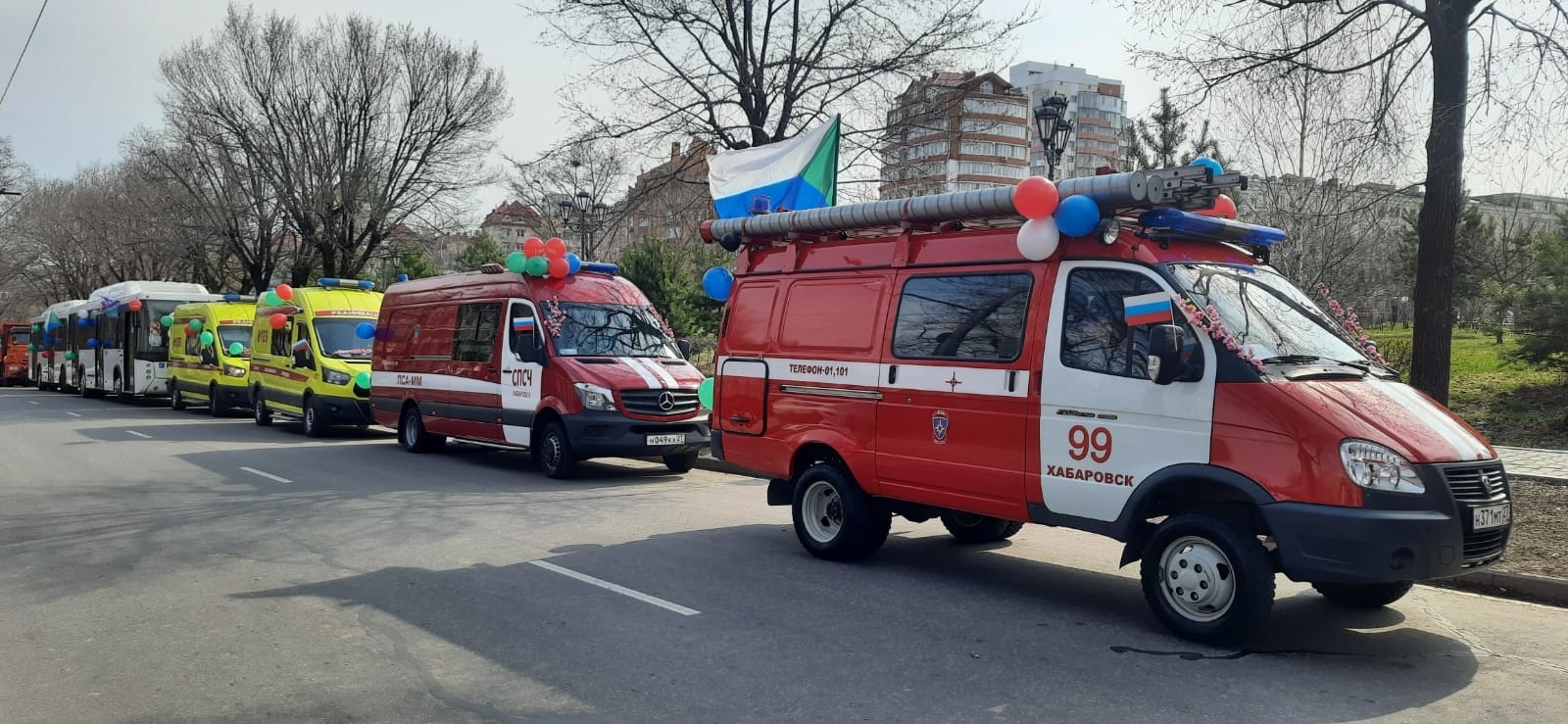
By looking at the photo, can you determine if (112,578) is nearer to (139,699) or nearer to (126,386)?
(139,699)

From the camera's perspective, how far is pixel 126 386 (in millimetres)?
29234

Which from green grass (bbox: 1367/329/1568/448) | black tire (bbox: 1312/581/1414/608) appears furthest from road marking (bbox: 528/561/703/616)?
green grass (bbox: 1367/329/1568/448)

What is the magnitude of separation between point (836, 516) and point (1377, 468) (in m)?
3.88

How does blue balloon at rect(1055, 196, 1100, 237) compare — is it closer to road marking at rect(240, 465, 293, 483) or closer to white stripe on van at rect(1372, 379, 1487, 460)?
white stripe on van at rect(1372, 379, 1487, 460)

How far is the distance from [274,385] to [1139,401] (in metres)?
18.5

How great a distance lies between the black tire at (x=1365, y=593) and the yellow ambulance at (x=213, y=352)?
2095cm

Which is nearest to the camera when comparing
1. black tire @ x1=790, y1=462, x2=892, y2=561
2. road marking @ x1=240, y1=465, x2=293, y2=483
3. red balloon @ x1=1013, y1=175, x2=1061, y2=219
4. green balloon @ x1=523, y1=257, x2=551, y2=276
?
red balloon @ x1=1013, y1=175, x2=1061, y2=219

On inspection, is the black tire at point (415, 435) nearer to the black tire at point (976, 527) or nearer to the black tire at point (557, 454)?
the black tire at point (557, 454)

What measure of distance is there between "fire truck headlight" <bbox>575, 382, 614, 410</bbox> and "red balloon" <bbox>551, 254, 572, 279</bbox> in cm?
176

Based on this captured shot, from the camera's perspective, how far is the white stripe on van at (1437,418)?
577 centimetres

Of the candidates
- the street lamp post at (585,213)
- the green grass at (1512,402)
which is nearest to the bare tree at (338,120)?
the street lamp post at (585,213)

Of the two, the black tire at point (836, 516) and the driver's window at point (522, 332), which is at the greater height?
the driver's window at point (522, 332)

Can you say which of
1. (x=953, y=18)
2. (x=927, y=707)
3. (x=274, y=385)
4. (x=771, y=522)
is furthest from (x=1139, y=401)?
(x=274, y=385)

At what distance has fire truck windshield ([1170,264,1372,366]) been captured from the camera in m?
6.18
